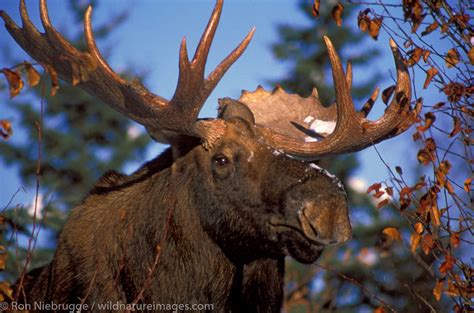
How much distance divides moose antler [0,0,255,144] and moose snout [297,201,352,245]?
92 centimetres

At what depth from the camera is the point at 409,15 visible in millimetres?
4973

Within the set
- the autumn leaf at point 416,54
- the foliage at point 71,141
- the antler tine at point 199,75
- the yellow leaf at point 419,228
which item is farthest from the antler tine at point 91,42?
the foliage at point 71,141

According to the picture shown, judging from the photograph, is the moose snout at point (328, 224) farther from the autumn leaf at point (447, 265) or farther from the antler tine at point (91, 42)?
the antler tine at point (91, 42)

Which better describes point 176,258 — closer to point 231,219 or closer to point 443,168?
point 231,219

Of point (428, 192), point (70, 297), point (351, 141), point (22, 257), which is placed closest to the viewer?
point (428, 192)

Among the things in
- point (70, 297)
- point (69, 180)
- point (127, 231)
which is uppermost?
point (69, 180)

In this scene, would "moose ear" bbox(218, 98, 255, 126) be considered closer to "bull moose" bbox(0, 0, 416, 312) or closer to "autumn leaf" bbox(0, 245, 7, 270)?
"bull moose" bbox(0, 0, 416, 312)

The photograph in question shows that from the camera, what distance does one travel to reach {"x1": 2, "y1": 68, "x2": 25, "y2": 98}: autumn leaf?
12.8 feet

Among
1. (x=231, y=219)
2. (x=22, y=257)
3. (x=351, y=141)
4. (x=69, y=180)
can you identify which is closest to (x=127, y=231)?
(x=231, y=219)

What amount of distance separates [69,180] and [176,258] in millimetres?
10466

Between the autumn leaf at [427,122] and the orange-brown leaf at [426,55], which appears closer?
the autumn leaf at [427,122]

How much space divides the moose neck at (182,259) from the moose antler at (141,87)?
0.29 meters

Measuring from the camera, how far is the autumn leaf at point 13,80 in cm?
391

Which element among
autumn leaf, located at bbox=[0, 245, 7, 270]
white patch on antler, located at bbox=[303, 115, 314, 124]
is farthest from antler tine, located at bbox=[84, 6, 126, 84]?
white patch on antler, located at bbox=[303, 115, 314, 124]
